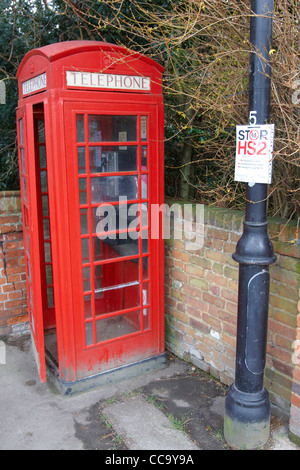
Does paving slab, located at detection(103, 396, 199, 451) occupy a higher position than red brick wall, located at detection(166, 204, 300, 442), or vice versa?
red brick wall, located at detection(166, 204, 300, 442)

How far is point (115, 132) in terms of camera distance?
338cm

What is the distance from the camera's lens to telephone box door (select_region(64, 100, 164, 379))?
327 centimetres

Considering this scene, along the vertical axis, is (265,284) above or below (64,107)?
below

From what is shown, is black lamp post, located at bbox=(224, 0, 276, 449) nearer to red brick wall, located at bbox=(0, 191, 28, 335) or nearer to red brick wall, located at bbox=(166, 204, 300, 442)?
red brick wall, located at bbox=(166, 204, 300, 442)

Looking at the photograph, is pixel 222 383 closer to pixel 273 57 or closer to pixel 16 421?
pixel 16 421

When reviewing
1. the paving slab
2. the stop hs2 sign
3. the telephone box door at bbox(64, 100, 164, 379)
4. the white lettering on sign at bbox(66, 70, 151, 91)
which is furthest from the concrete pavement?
the white lettering on sign at bbox(66, 70, 151, 91)

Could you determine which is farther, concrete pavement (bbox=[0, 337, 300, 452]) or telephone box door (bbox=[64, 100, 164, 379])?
telephone box door (bbox=[64, 100, 164, 379])

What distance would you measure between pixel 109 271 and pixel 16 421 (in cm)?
145

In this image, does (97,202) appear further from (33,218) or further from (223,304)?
(223,304)

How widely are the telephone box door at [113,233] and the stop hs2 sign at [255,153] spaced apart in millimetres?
1132

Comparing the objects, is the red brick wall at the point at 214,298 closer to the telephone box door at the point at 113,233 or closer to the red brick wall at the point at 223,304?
the red brick wall at the point at 223,304

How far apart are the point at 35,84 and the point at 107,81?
638mm

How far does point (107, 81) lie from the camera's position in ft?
10.6

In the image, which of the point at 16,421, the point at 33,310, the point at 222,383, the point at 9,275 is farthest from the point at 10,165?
the point at 222,383
